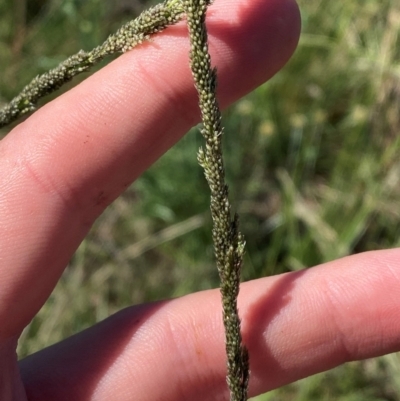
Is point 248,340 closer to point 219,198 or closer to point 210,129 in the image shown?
point 219,198

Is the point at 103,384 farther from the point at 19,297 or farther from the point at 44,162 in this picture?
the point at 44,162

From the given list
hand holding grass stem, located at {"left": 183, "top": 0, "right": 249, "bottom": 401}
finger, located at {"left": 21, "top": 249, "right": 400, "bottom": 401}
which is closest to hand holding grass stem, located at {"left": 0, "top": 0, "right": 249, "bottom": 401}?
hand holding grass stem, located at {"left": 183, "top": 0, "right": 249, "bottom": 401}

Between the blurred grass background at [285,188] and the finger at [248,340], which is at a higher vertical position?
the blurred grass background at [285,188]

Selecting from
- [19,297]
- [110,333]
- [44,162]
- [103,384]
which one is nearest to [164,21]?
[44,162]

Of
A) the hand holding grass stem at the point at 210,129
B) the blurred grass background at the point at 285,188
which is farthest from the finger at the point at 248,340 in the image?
the blurred grass background at the point at 285,188

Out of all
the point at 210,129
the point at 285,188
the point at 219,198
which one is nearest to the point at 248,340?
the point at 219,198

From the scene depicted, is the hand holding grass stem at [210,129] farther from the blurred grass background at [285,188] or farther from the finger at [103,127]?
the blurred grass background at [285,188]
